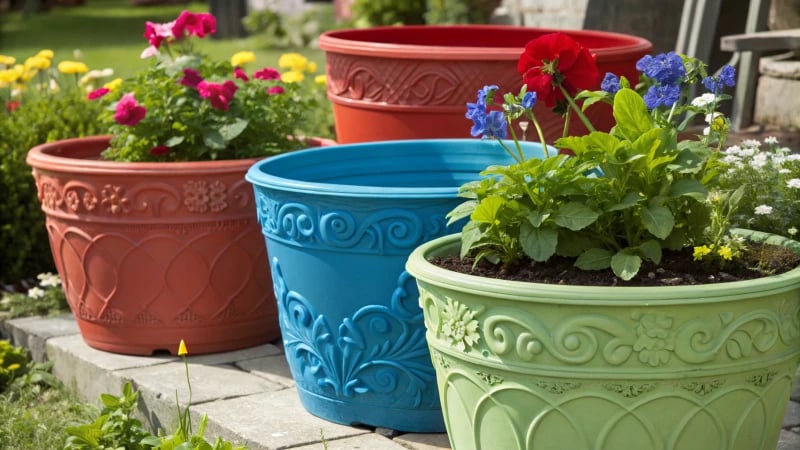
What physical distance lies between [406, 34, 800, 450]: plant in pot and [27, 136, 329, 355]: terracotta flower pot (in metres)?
1.18

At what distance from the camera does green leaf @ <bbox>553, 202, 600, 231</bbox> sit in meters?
2.20

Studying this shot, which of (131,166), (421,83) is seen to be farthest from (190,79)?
(421,83)

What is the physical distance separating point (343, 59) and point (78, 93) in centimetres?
181

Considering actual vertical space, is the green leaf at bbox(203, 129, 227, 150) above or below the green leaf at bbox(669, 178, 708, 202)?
below

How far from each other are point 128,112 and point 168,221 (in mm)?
366

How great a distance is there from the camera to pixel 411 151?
331 centimetres

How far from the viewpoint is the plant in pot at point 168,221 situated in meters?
3.47

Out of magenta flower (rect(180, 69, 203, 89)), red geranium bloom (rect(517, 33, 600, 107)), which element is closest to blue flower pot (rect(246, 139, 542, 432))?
red geranium bloom (rect(517, 33, 600, 107))

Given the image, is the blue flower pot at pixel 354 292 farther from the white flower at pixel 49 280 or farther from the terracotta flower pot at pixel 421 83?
the white flower at pixel 49 280

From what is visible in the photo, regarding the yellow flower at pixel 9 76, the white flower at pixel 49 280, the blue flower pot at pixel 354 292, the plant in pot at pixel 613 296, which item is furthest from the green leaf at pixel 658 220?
the yellow flower at pixel 9 76

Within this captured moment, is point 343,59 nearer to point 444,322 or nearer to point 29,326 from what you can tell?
point 29,326

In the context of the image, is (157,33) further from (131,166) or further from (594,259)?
(594,259)

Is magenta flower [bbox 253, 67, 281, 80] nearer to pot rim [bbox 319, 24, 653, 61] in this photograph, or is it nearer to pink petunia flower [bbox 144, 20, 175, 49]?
pot rim [bbox 319, 24, 653, 61]

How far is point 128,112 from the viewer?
11.6ft
